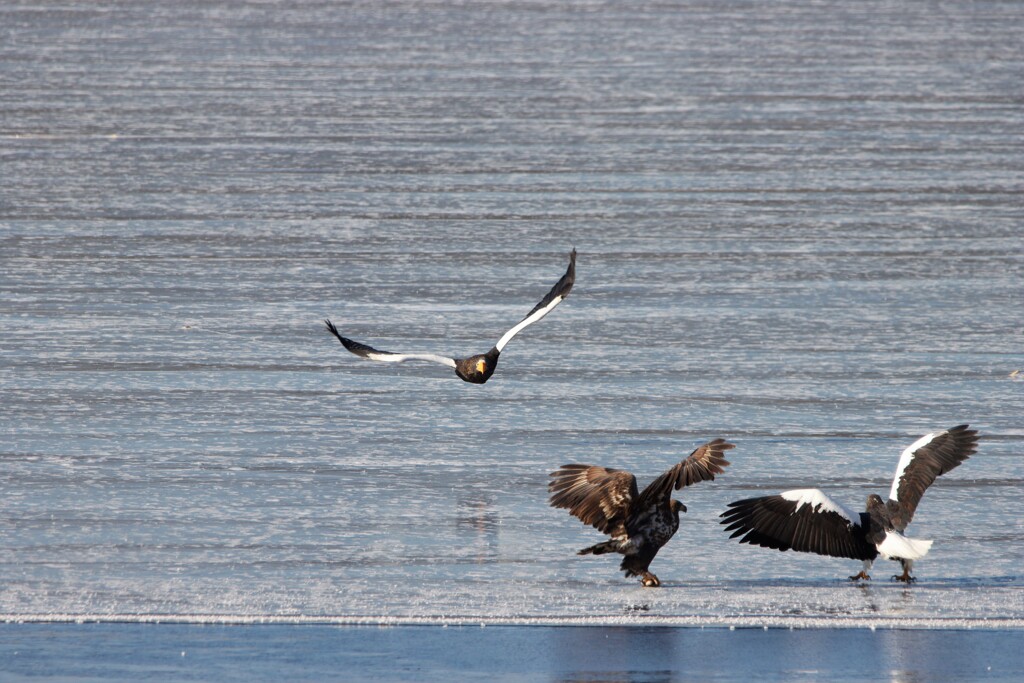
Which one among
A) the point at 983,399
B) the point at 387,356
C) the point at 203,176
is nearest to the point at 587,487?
the point at 387,356

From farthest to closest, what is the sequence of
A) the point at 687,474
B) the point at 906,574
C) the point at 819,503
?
the point at 687,474 → the point at 906,574 → the point at 819,503

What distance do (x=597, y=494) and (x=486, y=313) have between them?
4241 millimetres

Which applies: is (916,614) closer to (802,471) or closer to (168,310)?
(802,471)

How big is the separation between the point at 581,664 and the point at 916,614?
1.21 meters

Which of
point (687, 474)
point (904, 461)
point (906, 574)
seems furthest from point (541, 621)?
point (904, 461)

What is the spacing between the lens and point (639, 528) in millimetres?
6262

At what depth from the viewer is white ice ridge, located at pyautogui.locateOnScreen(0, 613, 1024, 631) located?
226 inches

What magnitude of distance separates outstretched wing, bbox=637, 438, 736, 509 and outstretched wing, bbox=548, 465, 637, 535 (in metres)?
0.06

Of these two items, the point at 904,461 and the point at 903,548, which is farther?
the point at 904,461

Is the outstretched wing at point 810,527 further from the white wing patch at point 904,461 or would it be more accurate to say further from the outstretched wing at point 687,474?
the white wing patch at point 904,461

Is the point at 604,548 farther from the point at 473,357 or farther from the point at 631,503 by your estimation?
the point at 473,357

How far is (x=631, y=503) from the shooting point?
6332 millimetres

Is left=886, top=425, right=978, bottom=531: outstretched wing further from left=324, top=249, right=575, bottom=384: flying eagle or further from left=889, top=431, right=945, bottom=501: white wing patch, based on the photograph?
left=324, top=249, right=575, bottom=384: flying eagle

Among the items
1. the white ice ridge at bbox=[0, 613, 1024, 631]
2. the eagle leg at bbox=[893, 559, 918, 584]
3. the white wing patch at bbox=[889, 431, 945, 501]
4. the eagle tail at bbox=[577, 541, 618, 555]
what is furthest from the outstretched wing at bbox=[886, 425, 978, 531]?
the eagle tail at bbox=[577, 541, 618, 555]
